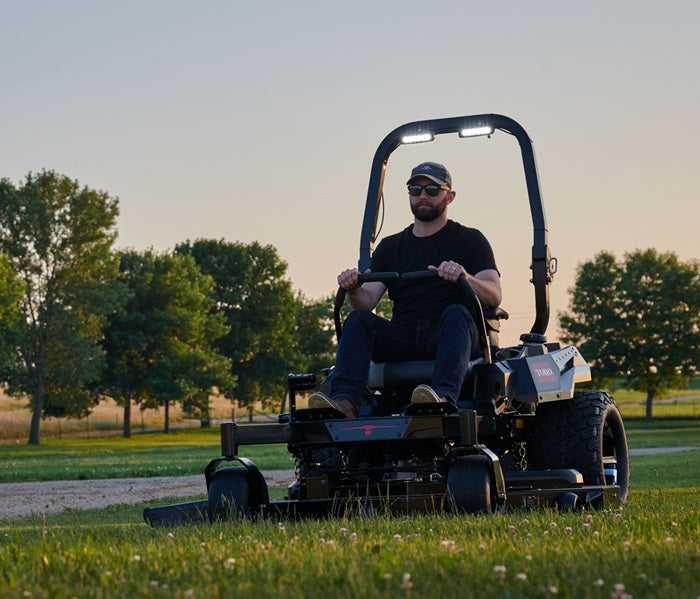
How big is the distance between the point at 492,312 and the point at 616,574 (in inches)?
155

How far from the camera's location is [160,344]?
63.2 metres

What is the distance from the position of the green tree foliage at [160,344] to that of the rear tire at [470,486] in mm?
53836

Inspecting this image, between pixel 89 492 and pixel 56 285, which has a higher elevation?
pixel 56 285

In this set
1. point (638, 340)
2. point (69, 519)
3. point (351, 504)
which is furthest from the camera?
point (638, 340)

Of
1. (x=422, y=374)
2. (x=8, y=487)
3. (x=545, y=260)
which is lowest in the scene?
(x=8, y=487)

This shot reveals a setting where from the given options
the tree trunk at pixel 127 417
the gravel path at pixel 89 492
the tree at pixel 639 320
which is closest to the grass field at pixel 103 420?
the tree trunk at pixel 127 417

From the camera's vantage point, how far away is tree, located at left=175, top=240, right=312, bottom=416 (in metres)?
73.1

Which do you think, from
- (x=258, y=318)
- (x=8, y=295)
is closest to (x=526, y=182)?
(x=8, y=295)

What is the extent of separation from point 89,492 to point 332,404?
28.1 ft

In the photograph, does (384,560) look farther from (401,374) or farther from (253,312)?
(253,312)

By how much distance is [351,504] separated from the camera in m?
6.88

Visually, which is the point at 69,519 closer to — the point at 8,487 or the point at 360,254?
the point at 360,254

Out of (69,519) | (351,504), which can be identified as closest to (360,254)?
(351,504)

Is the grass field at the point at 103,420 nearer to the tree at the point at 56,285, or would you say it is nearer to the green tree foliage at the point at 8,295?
the tree at the point at 56,285
